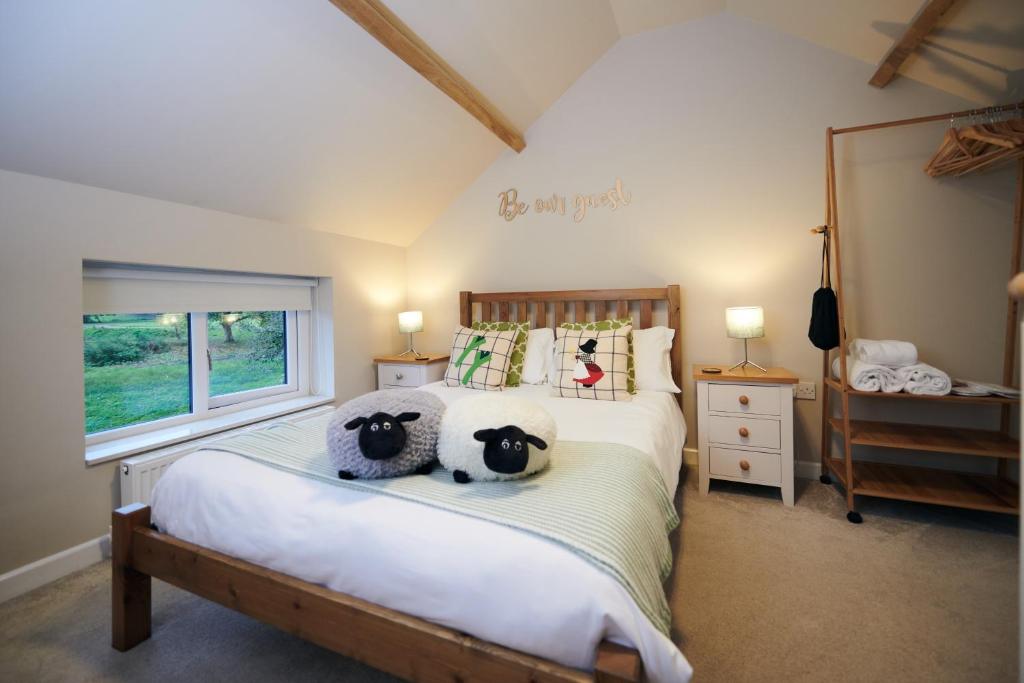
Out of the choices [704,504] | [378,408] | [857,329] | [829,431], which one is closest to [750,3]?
[857,329]

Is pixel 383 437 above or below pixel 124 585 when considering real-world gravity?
above

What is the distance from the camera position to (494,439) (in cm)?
119

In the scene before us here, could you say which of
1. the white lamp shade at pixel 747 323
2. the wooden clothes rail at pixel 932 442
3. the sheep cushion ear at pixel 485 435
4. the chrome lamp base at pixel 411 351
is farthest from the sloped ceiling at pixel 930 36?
the chrome lamp base at pixel 411 351

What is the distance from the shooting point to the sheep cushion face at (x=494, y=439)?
117cm

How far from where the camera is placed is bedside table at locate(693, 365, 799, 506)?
2273 mm

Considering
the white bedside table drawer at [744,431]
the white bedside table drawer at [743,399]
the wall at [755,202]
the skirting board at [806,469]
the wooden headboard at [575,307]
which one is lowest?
the skirting board at [806,469]

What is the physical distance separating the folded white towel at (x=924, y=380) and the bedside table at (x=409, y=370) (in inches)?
104

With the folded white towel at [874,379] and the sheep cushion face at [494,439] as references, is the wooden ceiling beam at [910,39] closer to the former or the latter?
the folded white towel at [874,379]

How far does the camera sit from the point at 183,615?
5.11 ft

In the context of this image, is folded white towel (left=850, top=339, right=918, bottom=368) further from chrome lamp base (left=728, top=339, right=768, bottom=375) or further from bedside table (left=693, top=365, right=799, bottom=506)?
chrome lamp base (left=728, top=339, right=768, bottom=375)

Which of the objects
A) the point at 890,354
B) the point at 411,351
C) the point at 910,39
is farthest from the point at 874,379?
the point at 411,351

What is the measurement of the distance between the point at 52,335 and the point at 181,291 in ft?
1.92

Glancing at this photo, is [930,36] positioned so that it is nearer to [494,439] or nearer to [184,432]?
[494,439]

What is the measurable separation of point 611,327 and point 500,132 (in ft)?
4.80
